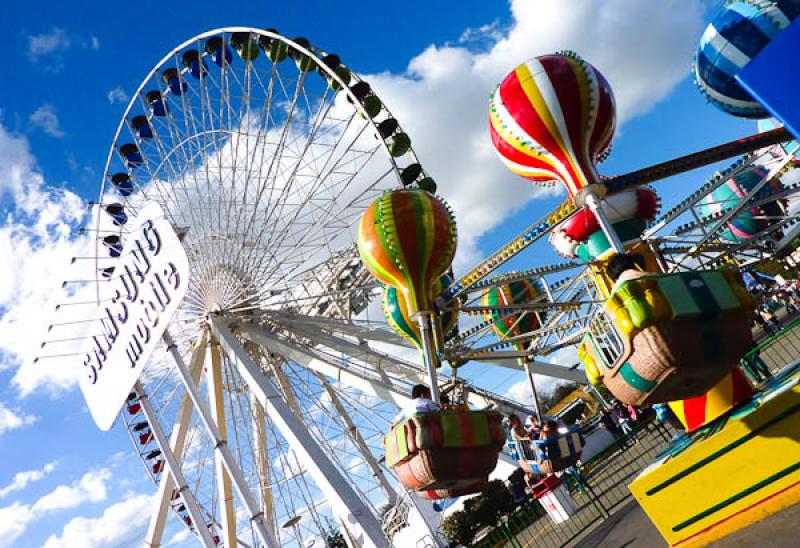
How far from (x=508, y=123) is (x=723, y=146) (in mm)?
1920

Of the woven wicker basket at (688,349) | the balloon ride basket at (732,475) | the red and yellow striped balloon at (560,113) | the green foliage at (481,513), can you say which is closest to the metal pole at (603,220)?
the red and yellow striped balloon at (560,113)

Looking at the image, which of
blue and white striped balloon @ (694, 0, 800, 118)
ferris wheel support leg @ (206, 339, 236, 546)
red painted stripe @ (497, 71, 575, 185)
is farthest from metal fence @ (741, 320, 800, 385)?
ferris wheel support leg @ (206, 339, 236, 546)

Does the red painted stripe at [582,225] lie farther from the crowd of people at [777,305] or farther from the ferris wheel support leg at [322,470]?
the crowd of people at [777,305]

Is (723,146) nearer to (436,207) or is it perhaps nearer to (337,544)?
(436,207)

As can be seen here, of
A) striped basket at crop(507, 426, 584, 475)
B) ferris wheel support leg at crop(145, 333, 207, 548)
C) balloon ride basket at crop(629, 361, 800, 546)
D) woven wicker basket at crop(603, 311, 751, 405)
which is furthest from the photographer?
ferris wheel support leg at crop(145, 333, 207, 548)

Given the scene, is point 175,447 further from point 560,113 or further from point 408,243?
point 560,113

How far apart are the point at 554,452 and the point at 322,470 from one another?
366cm

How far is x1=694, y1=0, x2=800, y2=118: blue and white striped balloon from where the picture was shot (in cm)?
502

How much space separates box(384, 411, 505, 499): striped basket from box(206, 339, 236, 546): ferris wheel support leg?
659cm

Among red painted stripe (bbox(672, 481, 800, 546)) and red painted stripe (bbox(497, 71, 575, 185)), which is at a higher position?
red painted stripe (bbox(497, 71, 575, 185))

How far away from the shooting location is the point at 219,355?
1408cm

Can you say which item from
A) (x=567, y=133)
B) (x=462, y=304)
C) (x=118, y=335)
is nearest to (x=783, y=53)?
(x=567, y=133)

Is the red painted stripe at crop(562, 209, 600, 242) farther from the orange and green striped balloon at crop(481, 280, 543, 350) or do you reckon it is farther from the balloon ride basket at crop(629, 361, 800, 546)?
the orange and green striped balloon at crop(481, 280, 543, 350)

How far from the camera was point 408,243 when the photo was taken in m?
5.72
